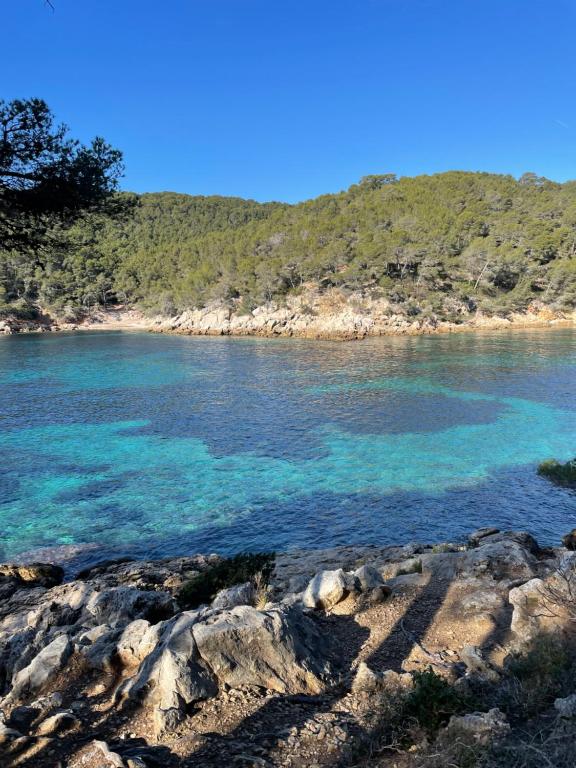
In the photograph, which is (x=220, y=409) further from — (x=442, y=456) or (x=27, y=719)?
(x=27, y=719)

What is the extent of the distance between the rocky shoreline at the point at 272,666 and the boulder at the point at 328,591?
0.09 ft

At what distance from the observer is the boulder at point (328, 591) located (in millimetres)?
8633

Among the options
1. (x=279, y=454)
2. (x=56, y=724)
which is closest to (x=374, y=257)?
(x=279, y=454)

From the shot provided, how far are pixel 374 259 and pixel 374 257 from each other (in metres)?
0.40

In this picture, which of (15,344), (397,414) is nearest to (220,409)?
(397,414)

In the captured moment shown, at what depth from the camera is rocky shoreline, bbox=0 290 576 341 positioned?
2997 inches

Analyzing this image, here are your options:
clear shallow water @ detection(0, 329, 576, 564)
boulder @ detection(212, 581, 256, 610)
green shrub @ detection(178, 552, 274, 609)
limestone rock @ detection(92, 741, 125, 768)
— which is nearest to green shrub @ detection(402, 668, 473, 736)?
limestone rock @ detection(92, 741, 125, 768)

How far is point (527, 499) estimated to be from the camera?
689 inches

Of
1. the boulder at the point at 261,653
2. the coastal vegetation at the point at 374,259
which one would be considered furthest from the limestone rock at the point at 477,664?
the coastal vegetation at the point at 374,259

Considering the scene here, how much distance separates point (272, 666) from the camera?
20.2 feet

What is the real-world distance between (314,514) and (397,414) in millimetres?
14447

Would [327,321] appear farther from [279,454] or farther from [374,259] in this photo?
[279,454]

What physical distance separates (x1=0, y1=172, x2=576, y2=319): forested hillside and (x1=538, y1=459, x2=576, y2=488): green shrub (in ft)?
205

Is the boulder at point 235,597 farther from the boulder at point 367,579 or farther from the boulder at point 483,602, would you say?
the boulder at point 483,602
